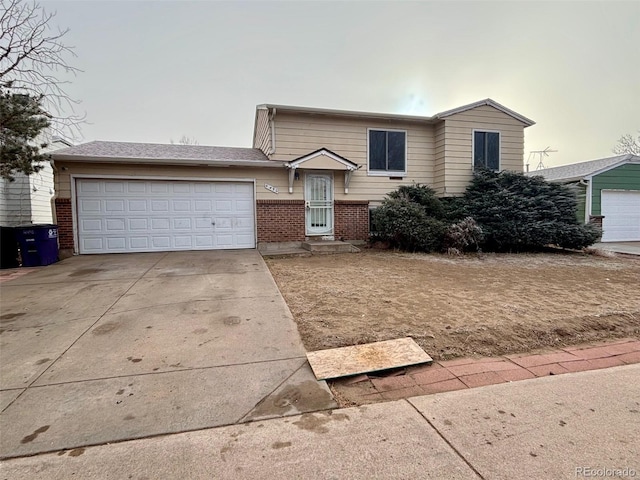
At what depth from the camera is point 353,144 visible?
1187 cm

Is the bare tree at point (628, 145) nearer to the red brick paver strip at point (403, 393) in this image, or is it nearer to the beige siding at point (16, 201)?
the red brick paver strip at point (403, 393)

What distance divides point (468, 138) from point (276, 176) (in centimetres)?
746

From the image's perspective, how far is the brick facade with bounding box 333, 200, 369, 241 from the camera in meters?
11.7

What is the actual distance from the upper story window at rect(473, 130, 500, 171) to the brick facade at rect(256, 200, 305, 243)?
23.0 ft

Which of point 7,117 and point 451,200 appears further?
point 451,200

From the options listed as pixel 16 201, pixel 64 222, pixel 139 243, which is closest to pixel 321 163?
pixel 139 243

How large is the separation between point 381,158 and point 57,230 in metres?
10.7

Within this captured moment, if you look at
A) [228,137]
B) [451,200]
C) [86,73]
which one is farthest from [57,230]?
[228,137]

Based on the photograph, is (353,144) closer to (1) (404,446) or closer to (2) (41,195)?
(1) (404,446)

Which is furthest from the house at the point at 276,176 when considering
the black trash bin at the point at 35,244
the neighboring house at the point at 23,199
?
the neighboring house at the point at 23,199

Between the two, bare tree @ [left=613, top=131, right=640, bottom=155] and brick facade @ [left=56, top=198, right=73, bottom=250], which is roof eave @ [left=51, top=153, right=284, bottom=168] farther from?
bare tree @ [left=613, top=131, right=640, bottom=155]

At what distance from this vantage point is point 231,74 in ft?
42.9

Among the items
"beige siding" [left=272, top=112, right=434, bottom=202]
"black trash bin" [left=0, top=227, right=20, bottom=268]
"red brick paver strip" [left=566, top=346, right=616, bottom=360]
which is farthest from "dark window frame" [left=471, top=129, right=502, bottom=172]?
"black trash bin" [left=0, top=227, right=20, bottom=268]

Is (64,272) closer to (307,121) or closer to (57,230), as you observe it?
(57,230)
